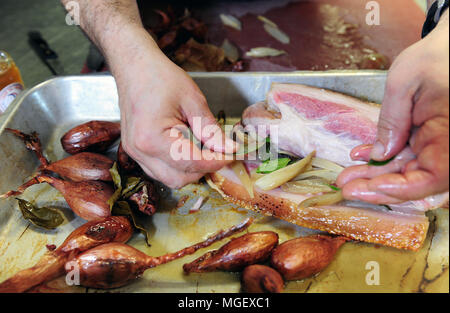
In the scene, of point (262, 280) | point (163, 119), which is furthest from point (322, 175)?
point (163, 119)

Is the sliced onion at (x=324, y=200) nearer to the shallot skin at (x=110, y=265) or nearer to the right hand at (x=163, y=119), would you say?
the right hand at (x=163, y=119)

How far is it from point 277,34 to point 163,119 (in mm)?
1685

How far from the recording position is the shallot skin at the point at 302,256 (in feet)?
4.73

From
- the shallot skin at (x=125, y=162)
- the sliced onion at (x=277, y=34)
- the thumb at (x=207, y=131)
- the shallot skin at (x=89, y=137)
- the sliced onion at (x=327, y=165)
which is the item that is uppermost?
the sliced onion at (x=277, y=34)

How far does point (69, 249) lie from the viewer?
1.51m

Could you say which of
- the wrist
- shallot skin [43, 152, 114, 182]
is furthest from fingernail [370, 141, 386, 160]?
shallot skin [43, 152, 114, 182]

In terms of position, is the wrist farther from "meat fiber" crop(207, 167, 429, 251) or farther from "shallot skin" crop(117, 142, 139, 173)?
"meat fiber" crop(207, 167, 429, 251)

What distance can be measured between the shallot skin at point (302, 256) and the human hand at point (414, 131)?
278mm

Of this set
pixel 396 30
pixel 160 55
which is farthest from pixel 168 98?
pixel 396 30

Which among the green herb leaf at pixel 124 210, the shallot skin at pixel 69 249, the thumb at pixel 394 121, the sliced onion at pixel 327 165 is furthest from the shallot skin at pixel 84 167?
the thumb at pixel 394 121

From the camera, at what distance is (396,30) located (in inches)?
105

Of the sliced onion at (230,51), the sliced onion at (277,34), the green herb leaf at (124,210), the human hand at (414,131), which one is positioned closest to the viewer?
the human hand at (414,131)

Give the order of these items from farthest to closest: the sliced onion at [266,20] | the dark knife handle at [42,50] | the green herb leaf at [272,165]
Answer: the dark knife handle at [42,50] → the sliced onion at [266,20] → the green herb leaf at [272,165]

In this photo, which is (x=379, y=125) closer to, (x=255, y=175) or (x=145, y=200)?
(x=255, y=175)
